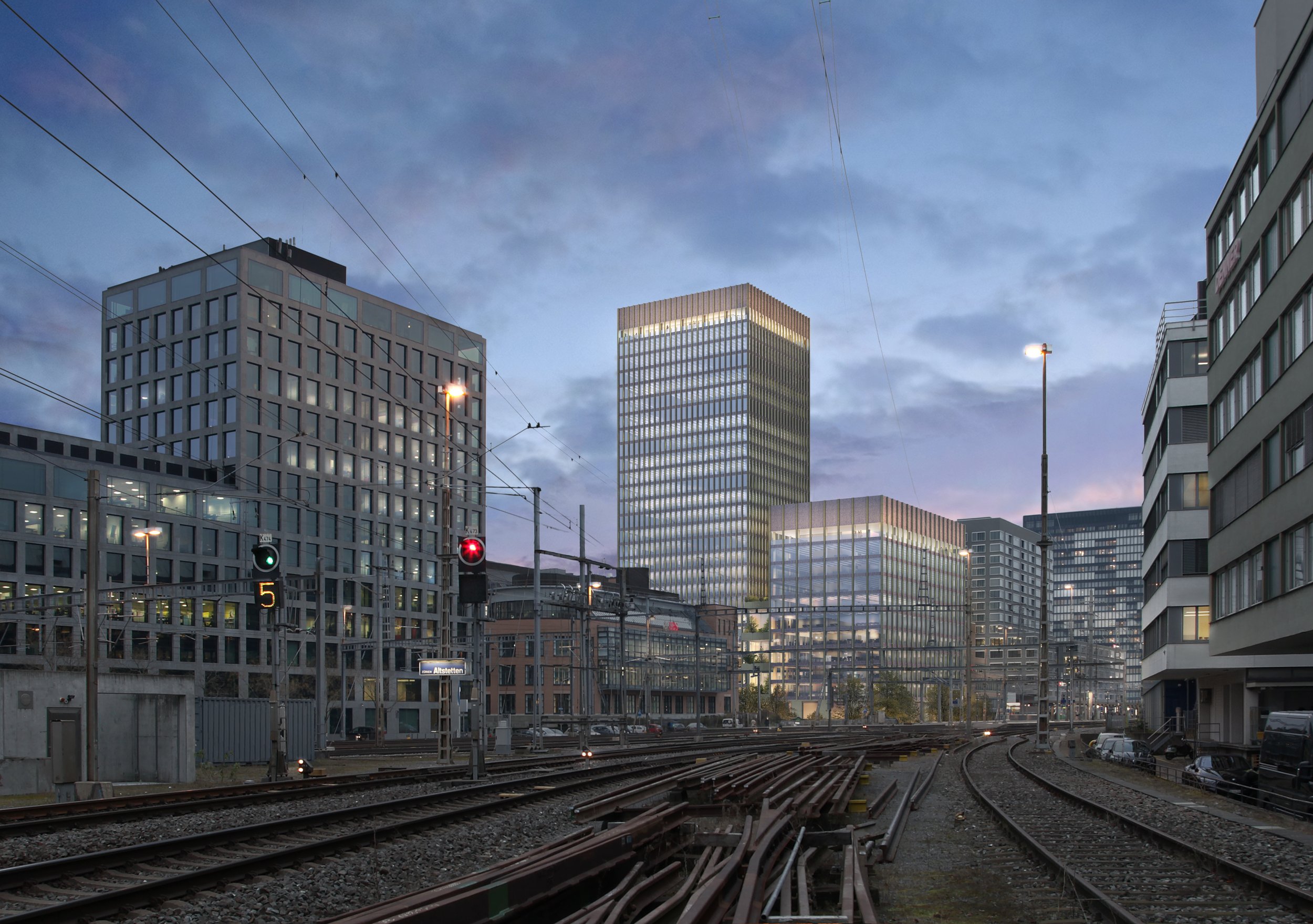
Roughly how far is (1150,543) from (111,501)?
248 feet

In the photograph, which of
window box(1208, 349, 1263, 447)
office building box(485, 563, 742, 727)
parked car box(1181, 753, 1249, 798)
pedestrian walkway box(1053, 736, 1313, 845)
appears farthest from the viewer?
office building box(485, 563, 742, 727)

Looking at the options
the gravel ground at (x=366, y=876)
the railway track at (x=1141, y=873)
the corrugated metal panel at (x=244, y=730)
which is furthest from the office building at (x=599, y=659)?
the gravel ground at (x=366, y=876)

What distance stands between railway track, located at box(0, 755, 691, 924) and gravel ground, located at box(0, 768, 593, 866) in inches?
41.7

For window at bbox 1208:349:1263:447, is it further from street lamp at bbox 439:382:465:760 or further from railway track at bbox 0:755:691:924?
railway track at bbox 0:755:691:924

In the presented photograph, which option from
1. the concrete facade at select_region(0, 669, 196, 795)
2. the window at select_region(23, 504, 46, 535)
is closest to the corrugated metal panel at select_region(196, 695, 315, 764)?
the concrete facade at select_region(0, 669, 196, 795)

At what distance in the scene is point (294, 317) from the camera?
113 m

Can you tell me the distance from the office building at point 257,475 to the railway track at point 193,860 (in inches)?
2736

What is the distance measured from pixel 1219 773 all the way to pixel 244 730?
106ft

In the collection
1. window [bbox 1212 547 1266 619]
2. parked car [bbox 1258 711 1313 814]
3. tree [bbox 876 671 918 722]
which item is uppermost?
window [bbox 1212 547 1266 619]

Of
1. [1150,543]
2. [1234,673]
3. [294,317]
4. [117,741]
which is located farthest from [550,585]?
[117,741]

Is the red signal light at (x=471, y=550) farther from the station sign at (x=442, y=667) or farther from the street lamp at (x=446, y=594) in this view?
the street lamp at (x=446, y=594)

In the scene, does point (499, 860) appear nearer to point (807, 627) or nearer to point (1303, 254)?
point (1303, 254)

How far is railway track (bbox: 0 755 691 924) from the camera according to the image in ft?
41.1

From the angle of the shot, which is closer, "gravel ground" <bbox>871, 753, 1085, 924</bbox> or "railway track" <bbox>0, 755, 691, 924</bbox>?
"railway track" <bbox>0, 755, 691, 924</bbox>
